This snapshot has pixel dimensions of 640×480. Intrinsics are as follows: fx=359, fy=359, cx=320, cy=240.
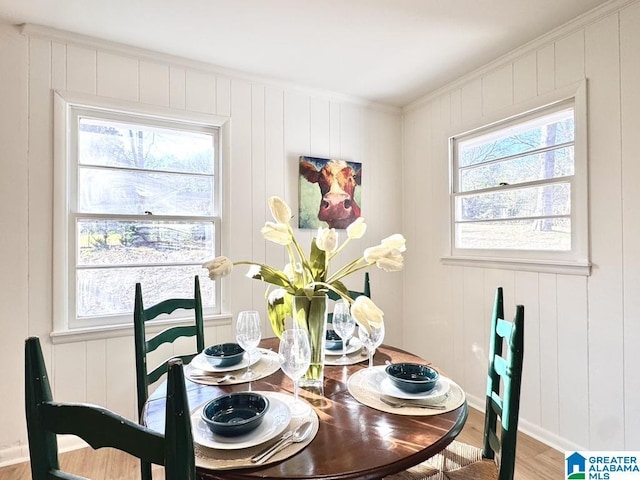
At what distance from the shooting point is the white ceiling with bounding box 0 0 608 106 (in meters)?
1.88

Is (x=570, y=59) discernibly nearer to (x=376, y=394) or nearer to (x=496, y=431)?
(x=496, y=431)

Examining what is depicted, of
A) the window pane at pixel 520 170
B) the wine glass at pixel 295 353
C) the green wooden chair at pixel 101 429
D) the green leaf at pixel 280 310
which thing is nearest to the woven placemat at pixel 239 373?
the green leaf at pixel 280 310

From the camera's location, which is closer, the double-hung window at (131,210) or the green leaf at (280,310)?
the green leaf at (280,310)

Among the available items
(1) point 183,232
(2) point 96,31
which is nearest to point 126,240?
(1) point 183,232

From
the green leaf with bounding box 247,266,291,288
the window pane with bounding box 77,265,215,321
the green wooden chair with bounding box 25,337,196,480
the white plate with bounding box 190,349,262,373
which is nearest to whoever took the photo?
the green wooden chair with bounding box 25,337,196,480

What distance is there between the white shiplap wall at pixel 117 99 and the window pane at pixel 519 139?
949 millimetres

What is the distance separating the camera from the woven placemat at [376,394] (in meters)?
1.10

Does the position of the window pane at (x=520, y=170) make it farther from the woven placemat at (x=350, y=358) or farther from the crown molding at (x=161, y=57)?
the woven placemat at (x=350, y=358)

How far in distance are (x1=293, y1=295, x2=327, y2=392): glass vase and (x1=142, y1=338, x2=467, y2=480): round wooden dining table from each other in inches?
2.2

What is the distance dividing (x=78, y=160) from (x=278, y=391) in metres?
1.94

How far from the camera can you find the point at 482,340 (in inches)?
102

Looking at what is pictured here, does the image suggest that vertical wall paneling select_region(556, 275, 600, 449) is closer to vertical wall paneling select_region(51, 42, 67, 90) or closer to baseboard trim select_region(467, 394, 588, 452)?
baseboard trim select_region(467, 394, 588, 452)

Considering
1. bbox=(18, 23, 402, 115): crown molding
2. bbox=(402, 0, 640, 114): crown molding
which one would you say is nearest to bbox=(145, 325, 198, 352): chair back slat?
bbox=(18, 23, 402, 115): crown molding

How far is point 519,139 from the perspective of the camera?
7.95ft
